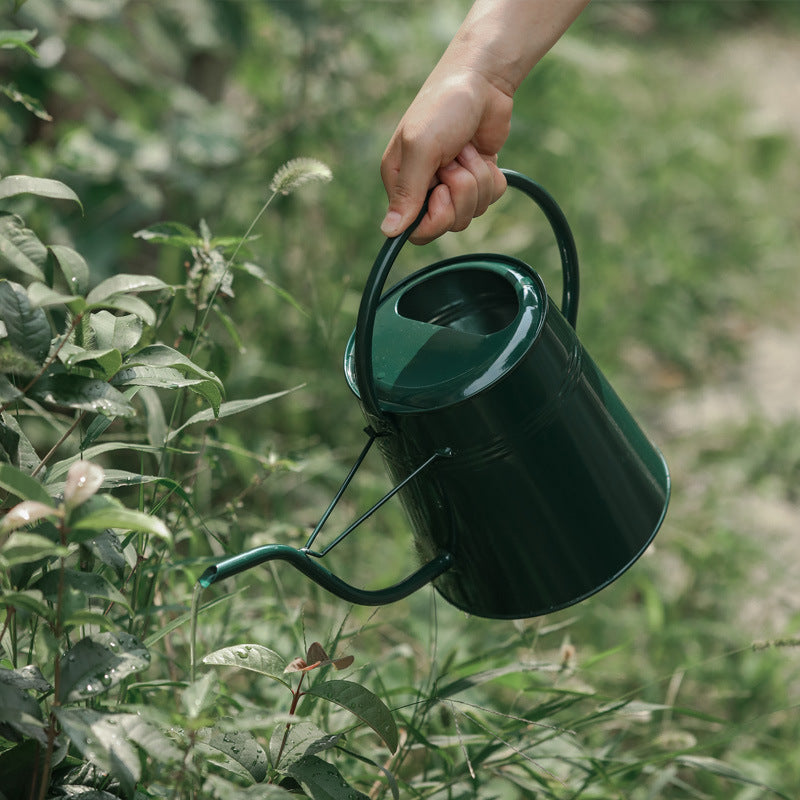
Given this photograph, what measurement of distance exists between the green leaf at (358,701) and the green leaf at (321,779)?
6 centimetres

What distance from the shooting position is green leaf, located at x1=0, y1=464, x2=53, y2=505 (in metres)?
0.83

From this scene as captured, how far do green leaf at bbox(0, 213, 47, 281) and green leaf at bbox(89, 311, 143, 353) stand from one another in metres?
→ 0.08

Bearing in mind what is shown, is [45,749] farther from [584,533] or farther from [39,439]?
[39,439]

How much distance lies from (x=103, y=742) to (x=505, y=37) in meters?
0.99

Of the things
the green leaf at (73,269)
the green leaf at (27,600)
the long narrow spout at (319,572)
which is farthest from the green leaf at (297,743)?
the green leaf at (73,269)

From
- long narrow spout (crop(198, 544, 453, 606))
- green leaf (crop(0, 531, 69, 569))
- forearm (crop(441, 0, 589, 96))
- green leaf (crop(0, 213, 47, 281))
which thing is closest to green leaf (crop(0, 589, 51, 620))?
green leaf (crop(0, 531, 69, 569))

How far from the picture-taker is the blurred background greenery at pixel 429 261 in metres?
1.80

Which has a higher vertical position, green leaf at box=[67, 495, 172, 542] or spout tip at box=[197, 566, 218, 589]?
green leaf at box=[67, 495, 172, 542]

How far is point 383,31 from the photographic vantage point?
9.16ft

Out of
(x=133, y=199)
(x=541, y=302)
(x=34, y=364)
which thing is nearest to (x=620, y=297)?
(x=133, y=199)

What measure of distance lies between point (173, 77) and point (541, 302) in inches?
92.5

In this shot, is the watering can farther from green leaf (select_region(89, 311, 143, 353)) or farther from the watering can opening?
green leaf (select_region(89, 311, 143, 353))

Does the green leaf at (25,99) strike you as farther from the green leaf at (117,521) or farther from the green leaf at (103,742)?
the green leaf at (103,742)

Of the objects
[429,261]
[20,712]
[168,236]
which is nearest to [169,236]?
[168,236]
